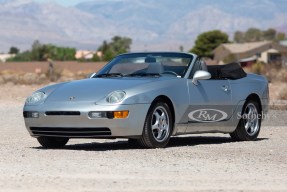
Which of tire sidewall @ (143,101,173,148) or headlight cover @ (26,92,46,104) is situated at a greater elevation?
headlight cover @ (26,92,46,104)

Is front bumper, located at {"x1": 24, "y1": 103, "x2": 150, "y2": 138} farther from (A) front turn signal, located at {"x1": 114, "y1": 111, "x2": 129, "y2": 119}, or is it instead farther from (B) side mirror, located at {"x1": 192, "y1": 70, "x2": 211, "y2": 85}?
(B) side mirror, located at {"x1": 192, "y1": 70, "x2": 211, "y2": 85}

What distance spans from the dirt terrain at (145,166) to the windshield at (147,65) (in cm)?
108

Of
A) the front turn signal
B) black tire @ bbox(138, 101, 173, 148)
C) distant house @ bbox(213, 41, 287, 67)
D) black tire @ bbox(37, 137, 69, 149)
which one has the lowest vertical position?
distant house @ bbox(213, 41, 287, 67)

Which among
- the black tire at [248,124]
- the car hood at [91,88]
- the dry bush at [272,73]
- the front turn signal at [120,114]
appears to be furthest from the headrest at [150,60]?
the dry bush at [272,73]

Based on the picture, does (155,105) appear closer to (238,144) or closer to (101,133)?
(101,133)

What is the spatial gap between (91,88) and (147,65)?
4.13 ft

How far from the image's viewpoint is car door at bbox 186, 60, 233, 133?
46.7 ft

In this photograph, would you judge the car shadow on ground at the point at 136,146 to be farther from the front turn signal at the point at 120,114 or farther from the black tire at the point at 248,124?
the front turn signal at the point at 120,114

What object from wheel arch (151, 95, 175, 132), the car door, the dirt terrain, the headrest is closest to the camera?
the dirt terrain

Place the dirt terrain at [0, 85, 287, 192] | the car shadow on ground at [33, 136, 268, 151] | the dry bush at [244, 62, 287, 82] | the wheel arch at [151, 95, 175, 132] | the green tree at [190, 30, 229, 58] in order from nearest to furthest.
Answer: the dirt terrain at [0, 85, 287, 192]
the wheel arch at [151, 95, 175, 132]
the car shadow on ground at [33, 136, 268, 151]
the dry bush at [244, 62, 287, 82]
the green tree at [190, 30, 229, 58]

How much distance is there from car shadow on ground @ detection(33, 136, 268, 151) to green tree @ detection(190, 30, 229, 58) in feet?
393

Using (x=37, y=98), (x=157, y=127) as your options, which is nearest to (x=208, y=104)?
(x=157, y=127)

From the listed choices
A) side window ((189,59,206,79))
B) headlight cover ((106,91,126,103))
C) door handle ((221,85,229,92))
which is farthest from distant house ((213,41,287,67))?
headlight cover ((106,91,126,103))

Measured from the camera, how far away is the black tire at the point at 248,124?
15438 mm
